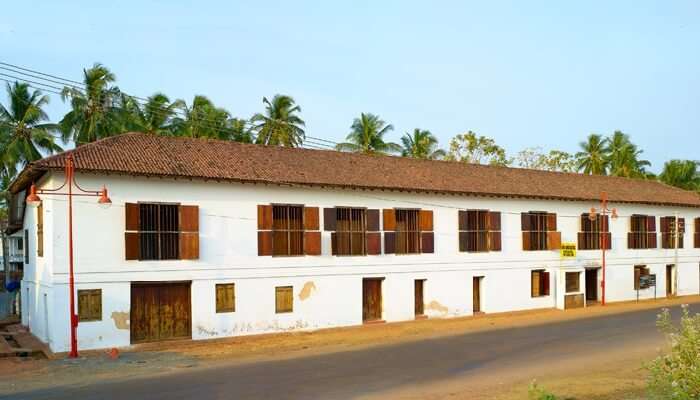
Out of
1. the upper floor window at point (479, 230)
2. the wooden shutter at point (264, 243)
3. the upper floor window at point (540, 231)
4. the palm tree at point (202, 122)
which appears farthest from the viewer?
the palm tree at point (202, 122)

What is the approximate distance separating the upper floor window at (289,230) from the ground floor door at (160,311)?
3.31m

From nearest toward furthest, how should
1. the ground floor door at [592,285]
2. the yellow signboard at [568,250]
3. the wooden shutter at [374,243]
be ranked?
the wooden shutter at [374,243] → the yellow signboard at [568,250] → the ground floor door at [592,285]

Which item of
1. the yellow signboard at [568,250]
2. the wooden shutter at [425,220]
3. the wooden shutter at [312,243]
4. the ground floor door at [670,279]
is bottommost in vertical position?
the ground floor door at [670,279]

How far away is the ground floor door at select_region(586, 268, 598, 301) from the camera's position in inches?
1439

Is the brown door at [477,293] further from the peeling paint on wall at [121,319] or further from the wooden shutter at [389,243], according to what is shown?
the peeling paint on wall at [121,319]

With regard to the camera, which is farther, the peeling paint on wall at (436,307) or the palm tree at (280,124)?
the palm tree at (280,124)

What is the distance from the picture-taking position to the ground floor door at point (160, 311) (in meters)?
22.0

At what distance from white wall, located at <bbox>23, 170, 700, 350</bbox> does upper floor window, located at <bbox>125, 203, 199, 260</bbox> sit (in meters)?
0.26

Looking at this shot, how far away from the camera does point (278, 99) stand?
49.0 metres

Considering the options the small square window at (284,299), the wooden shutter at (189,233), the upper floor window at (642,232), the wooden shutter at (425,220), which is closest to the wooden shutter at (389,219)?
the wooden shutter at (425,220)

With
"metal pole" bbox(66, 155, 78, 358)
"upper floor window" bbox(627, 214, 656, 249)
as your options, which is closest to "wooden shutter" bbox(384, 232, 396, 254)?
"metal pole" bbox(66, 155, 78, 358)

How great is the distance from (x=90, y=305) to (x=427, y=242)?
1378 cm

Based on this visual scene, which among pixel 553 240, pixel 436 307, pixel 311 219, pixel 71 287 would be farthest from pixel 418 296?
pixel 71 287

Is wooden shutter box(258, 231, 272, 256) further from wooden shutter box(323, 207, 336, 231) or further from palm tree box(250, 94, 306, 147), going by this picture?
palm tree box(250, 94, 306, 147)
